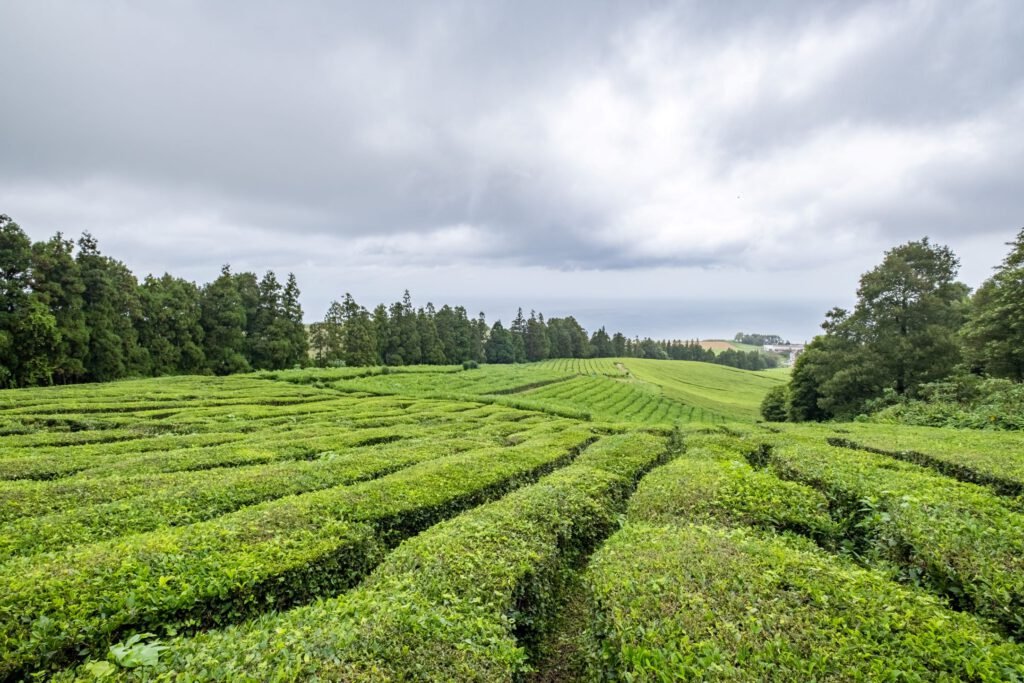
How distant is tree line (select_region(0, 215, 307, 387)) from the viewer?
127 ft

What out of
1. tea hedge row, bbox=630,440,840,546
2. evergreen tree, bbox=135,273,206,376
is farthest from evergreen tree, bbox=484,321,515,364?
tea hedge row, bbox=630,440,840,546

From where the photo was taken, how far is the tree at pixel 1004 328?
2425 cm

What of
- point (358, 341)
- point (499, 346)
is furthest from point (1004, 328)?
point (499, 346)

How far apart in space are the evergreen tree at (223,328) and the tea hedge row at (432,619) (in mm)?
62649

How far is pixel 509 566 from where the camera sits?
687 cm

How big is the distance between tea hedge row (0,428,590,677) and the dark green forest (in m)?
47.7

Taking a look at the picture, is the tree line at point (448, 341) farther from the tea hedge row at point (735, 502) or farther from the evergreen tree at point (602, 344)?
the tea hedge row at point (735, 502)

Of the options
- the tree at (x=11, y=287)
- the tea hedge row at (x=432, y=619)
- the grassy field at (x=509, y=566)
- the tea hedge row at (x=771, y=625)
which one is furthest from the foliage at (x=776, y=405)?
the tree at (x=11, y=287)

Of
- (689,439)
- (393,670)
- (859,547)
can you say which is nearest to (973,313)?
(689,439)

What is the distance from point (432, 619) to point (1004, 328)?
36951 millimetres

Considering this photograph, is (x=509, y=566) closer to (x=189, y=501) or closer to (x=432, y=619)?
(x=432, y=619)

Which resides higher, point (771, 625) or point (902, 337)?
point (902, 337)

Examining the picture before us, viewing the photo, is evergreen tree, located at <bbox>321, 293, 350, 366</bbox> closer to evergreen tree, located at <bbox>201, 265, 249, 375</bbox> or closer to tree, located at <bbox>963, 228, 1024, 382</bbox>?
evergreen tree, located at <bbox>201, 265, 249, 375</bbox>

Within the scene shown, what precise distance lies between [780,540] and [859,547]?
1.71 meters
